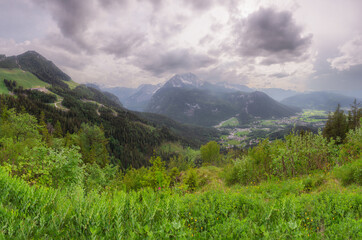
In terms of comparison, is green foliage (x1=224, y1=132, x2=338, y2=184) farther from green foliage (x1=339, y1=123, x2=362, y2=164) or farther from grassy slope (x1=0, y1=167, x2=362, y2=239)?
grassy slope (x1=0, y1=167, x2=362, y2=239)

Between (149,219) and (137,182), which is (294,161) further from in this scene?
(137,182)

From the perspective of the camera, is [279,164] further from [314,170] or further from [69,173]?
[69,173]

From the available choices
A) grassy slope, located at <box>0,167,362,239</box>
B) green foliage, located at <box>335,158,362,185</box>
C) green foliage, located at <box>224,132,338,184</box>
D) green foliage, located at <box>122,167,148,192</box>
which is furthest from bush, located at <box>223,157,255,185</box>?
green foliage, located at <box>122,167,148,192</box>

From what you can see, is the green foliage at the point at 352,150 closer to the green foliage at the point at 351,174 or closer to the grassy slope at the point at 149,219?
the green foliage at the point at 351,174

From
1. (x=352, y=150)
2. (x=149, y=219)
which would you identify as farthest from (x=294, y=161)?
(x=149, y=219)

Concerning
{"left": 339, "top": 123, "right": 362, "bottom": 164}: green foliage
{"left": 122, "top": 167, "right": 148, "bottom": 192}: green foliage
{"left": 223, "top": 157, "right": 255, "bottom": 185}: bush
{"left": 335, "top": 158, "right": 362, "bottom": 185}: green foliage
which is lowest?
{"left": 122, "top": 167, "right": 148, "bottom": 192}: green foliage

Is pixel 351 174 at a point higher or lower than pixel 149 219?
lower

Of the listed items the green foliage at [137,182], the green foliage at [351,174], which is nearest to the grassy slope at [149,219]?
the green foliage at [351,174]

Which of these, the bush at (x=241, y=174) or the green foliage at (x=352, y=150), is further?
the bush at (x=241, y=174)

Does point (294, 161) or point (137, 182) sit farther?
point (137, 182)

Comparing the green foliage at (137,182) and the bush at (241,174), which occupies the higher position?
the bush at (241,174)

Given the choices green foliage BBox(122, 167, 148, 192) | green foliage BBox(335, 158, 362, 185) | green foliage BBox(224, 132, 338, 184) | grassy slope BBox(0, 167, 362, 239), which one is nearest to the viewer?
grassy slope BBox(0, 167, 362, 239)

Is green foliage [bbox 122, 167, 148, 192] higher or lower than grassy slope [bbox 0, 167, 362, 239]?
lower

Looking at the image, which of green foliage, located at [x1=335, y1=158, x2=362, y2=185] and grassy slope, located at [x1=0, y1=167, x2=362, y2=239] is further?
green foliage, located at [x1=335, y1=158, x2=362, y2=185]
